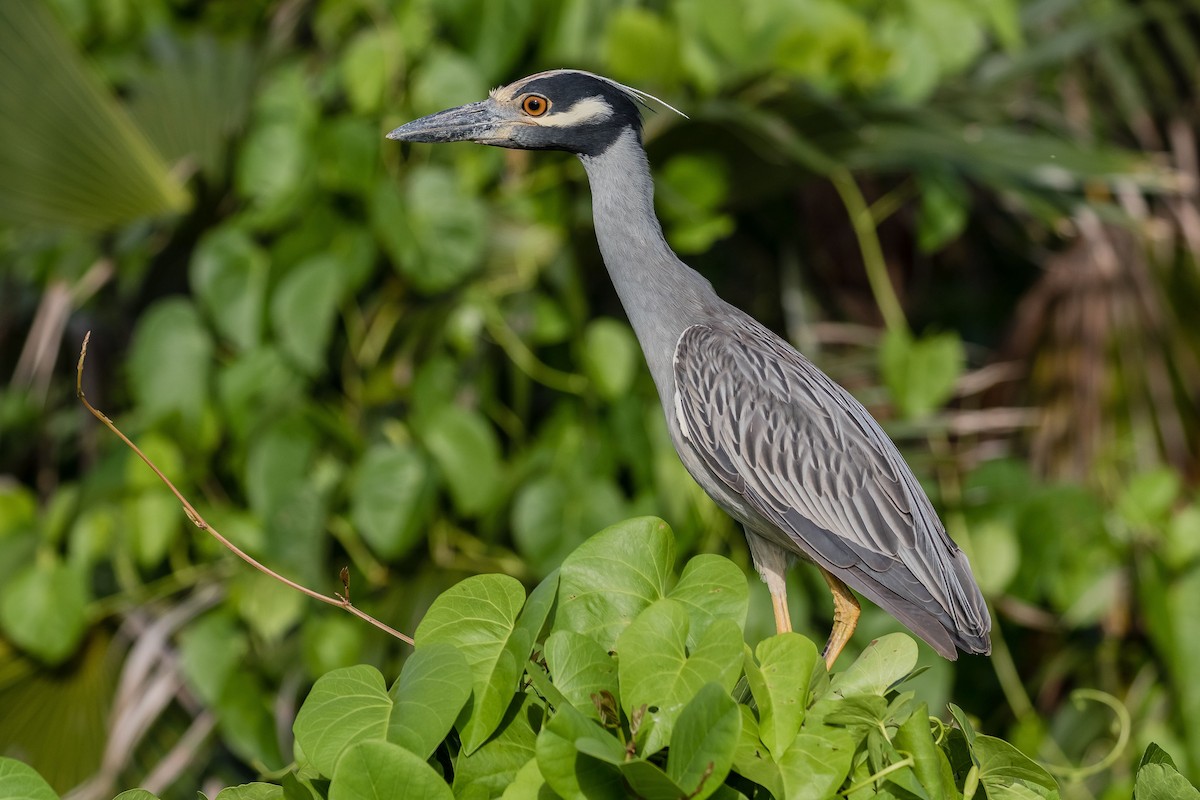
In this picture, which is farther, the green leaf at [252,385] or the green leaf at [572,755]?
the green leaf at [252,385]

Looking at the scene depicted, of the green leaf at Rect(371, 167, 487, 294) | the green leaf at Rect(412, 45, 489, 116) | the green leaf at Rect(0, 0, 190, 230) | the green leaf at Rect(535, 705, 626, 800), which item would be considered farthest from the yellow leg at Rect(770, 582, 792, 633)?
the green leaf at Rect(0, 0, 190, 230)

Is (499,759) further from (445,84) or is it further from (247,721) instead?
(445,84)

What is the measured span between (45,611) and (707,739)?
9.18ft

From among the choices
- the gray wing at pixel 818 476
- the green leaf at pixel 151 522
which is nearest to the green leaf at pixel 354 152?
the green leaf at pixel 151 522

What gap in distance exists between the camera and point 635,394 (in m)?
3.92

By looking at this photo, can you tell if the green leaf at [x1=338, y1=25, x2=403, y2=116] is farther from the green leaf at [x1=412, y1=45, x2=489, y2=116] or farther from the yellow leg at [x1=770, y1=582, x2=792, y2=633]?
the yellow leg at [x1=770, y1=582, x2=792, y2=633]

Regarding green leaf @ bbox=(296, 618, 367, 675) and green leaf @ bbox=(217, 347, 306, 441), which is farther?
green leaf @ bbox=(217, 347, 306, 441)

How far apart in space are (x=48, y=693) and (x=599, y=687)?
9.10 ft

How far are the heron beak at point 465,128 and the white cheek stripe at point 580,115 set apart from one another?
9cm

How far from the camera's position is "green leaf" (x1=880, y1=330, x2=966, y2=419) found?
149 inches

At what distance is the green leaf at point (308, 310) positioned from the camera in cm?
385

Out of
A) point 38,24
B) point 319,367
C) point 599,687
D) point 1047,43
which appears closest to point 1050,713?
point 1047,43

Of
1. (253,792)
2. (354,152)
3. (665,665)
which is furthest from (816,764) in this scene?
(354,152)

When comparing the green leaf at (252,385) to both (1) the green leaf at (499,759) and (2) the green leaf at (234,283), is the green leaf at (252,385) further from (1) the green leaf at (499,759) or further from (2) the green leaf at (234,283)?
(1) the green leaf at (499,759)
